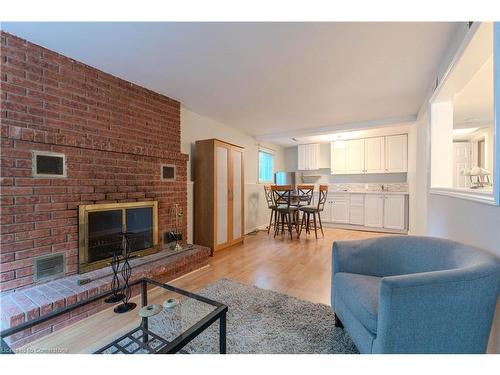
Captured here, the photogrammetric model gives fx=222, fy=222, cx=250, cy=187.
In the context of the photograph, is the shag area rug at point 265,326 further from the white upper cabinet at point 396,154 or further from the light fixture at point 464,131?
the light fixture at point 464,131

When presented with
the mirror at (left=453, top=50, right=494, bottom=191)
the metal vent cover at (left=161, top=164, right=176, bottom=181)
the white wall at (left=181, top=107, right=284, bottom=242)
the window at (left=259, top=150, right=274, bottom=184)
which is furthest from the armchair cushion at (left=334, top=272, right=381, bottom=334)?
the window at (left=259, top=150, right=274, bottom=184)

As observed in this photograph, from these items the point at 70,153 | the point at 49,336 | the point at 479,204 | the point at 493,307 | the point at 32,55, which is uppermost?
the point at 32,55

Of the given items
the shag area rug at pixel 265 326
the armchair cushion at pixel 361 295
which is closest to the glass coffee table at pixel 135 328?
the shag area rug at pixel 265 326

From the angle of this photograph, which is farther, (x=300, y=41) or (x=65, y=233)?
(x=65, y=233)

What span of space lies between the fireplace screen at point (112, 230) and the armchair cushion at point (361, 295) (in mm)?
1955

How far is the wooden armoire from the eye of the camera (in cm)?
339

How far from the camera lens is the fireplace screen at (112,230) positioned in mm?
2102

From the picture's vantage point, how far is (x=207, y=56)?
6.81 ft

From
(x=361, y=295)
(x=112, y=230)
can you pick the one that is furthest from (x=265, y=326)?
(x=112, y=230)

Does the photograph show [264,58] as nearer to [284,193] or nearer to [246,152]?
[284,193]

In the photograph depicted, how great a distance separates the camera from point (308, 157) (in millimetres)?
6113
